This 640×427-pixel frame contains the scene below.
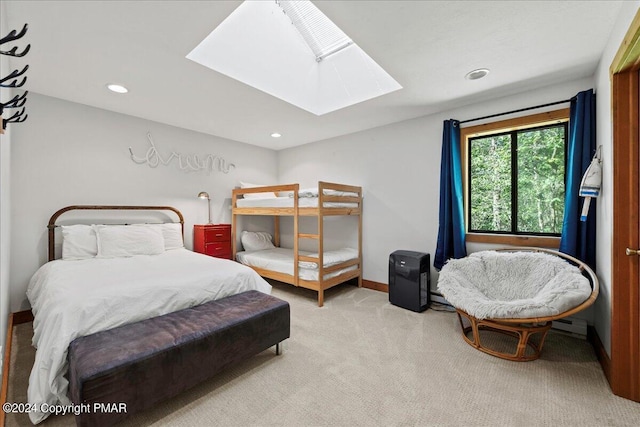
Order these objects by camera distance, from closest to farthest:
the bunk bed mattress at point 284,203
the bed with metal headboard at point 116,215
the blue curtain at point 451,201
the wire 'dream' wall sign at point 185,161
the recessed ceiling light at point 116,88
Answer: the recessed ceiling light at point 116,88 < the bed with metal headboard at point 116,215 < the blue curtain at point 451,201 < the bunk bed mattress at point 284,203 < the wire 'dream' wall sign at point 185,161

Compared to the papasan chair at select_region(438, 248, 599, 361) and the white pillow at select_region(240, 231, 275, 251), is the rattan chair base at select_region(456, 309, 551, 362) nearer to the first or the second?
the papasan chair at select_region(438, 248, 599, 361)

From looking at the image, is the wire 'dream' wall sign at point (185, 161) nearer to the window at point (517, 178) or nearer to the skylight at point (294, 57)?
the skylight at point (294, 57)

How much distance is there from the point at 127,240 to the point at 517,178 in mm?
4364

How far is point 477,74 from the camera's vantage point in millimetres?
2436

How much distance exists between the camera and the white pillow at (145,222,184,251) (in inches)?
137

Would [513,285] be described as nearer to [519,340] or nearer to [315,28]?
[519,340]

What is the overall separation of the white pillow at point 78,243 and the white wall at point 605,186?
4510mm

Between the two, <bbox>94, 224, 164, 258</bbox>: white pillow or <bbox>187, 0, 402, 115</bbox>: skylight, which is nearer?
<bbox>187, 0, 402, 115</bbox>: skylight

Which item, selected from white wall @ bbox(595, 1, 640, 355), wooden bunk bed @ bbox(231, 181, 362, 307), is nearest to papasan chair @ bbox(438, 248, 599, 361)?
white wall @ bbox(595, 1, 640, 355)

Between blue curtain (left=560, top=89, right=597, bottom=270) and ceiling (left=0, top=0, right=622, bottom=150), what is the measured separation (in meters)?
0.35

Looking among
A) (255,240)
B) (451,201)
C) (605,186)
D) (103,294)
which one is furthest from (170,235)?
(605,186)

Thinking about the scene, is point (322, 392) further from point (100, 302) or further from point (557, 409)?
point (100, 302)

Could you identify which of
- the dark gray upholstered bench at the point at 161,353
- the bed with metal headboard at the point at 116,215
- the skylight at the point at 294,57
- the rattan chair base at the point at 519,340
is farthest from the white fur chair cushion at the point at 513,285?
the bed with metal headboard at the point at 116,215

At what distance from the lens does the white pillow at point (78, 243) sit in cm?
282
